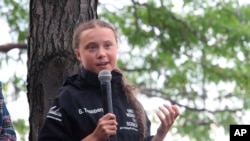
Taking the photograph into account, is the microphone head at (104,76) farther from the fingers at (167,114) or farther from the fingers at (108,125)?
the fingers at (167,114)

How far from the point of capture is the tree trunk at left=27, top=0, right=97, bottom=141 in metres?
4.09

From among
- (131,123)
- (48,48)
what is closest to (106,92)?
(131,123)

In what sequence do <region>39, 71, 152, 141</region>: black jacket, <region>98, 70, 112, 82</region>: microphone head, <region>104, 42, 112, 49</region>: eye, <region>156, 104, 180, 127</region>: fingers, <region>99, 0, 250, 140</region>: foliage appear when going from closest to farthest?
<region>98, 70, 112, 82</region>: microphone head, <region>156, 104, 180, 127</region>: fingers, <region>39, 71, 152, 141</region>: black jacket, <region>104, 42, 112, 49</region>: eye, <region>99, 0, 250, 140</region>: foliage

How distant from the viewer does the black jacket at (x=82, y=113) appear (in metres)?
3.12

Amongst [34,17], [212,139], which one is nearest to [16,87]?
[212,139]

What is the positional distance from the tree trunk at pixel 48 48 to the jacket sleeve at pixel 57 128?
2.95 ft

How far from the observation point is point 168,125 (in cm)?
306

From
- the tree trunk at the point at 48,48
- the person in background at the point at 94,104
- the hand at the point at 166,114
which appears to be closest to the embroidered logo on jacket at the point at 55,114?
the person in background at the point at 94,104

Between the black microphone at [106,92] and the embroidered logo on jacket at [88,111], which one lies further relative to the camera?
the embroidered logo on jacket at [88,111]

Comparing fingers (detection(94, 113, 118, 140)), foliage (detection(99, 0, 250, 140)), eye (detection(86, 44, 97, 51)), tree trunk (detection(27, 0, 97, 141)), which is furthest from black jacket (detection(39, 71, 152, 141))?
foliage (detection(99, 0, 250, 140))

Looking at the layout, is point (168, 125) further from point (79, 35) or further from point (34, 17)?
point (34, 17)

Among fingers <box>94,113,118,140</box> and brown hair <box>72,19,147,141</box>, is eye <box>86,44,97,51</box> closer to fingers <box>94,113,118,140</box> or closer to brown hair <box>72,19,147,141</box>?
brown hair <box>72,19,147,141</box>

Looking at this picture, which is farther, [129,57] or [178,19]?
[129,57]

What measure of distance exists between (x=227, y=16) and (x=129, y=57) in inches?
97.2
